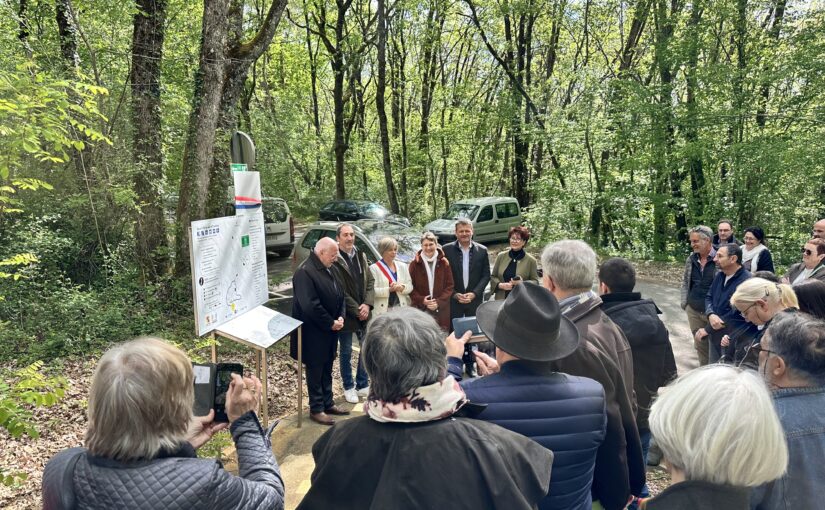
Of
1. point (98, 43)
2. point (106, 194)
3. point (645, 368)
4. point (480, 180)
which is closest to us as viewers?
point (645, 368)

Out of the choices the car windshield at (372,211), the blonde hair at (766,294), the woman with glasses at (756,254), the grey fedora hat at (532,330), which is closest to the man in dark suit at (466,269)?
the blonde hair at (766,294)

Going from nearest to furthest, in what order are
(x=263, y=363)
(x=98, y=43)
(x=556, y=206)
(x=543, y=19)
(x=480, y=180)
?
(x=263, y=363)
(x=98, y=43)
(x=556, y=206)
(x=543, y=19)
(x=480, y=180)

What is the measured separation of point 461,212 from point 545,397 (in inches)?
645

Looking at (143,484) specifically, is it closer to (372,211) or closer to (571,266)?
(571,266)

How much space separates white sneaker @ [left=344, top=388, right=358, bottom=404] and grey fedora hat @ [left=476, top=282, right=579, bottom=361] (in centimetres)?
334

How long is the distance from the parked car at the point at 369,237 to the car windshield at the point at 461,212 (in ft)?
25.0

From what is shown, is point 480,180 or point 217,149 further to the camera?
point 480,180

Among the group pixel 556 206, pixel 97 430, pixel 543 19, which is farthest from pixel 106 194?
pixel 543 19

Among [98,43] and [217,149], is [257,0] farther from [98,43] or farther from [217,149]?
[217,149]

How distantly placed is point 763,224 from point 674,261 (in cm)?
229

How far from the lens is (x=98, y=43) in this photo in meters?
8.63

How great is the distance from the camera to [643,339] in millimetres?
3186

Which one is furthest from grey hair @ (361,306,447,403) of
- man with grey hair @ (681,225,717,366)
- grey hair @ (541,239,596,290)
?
man with grey hair @ (681,225,717,366)

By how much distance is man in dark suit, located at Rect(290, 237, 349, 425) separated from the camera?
448 centimetres
